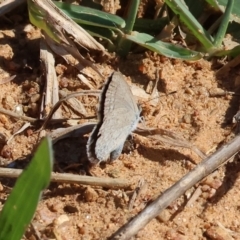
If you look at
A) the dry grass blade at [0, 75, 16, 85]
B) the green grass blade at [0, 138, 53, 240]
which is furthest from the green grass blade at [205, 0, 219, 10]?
the green grass blade at [0, 138, 53, 240]

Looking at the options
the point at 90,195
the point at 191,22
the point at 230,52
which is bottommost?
the point at 90,195

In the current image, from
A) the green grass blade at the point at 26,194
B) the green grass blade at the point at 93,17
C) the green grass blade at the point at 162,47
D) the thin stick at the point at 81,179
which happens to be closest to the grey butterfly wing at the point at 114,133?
the thin stick at the point at 81,179

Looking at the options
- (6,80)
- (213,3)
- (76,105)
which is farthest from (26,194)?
(213,3)

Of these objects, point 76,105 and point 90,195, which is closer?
point 90,195

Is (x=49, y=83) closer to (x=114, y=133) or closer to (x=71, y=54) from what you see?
(x=71, y=54)

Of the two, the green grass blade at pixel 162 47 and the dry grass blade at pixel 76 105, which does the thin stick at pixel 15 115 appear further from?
the green grass blade at pixel 162 47

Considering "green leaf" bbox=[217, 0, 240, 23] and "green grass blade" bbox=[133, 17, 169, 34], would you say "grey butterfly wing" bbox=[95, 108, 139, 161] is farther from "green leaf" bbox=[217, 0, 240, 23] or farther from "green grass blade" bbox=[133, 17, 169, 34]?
"green leaf" bbox=[217, 0, 240, 23]

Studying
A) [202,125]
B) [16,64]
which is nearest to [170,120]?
[202,125]
